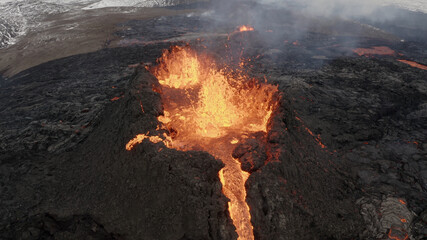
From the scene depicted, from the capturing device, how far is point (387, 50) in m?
11.9

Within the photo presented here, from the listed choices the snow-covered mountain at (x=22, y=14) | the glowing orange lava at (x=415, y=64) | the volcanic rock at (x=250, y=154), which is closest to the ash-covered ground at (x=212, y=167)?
the volcanic rock at (x=250, y=154)

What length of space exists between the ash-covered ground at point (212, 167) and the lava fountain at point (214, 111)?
236 millimetres

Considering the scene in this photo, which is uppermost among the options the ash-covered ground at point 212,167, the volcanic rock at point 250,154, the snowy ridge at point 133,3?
the snowy ridge at point 133,3

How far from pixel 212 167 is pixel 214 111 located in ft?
7.42

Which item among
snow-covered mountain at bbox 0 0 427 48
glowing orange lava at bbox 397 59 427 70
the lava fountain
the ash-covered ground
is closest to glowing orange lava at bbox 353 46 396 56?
glowing orange lava at bbox 397 59 427 70

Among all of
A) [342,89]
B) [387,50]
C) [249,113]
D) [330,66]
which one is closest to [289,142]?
[249,113]

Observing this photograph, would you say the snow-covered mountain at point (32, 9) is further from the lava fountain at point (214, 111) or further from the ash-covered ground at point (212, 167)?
the lava fountain at point (214, 111)

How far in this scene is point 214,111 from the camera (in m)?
4.82

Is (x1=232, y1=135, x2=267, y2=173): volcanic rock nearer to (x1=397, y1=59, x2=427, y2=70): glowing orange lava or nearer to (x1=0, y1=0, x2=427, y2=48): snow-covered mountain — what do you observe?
(x1=397, y1=59, x2=427, y2=70): glowing orange lava

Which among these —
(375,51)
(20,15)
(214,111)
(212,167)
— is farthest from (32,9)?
(375,51)

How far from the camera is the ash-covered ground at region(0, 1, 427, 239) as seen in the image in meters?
2.55

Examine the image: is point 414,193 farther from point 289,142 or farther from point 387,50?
point 387,50

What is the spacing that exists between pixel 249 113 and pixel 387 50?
11.9 metres

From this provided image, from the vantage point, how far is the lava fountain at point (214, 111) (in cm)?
289
